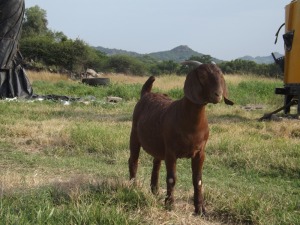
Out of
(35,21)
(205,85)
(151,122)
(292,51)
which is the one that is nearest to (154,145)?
(151,122)

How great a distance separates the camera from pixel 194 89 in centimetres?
326

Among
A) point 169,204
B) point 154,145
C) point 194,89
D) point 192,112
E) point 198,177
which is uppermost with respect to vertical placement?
point 194,89

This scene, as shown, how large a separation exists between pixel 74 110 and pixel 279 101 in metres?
7.63

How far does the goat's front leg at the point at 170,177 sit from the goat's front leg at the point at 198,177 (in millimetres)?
174

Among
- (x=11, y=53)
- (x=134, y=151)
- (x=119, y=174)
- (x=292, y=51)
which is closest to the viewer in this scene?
(x=134, y=151)

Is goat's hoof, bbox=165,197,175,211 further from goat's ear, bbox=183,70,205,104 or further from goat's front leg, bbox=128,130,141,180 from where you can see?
goat's ear, bbox=183,70,205,104

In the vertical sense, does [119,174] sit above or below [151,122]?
below

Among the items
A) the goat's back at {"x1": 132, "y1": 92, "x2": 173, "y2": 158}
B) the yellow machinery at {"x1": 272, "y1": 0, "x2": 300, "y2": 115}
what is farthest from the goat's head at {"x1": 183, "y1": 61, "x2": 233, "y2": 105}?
the yellow machinery at {"x1": 272, "y1": 0, "x2": 300, "y2": 115}

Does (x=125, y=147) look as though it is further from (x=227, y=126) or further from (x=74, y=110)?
(x=74, y=110)

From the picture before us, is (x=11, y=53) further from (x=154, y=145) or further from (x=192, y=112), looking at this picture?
(x=192, y=112)

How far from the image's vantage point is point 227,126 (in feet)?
27.7

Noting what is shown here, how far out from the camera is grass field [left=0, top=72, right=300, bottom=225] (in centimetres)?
345

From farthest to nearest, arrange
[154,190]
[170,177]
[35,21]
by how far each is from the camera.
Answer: [35,21]
[154,190]
[170,177]

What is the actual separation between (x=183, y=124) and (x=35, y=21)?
44.5 m
